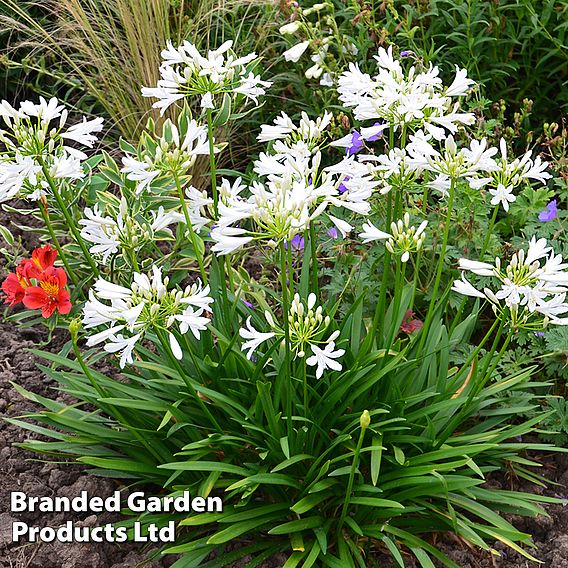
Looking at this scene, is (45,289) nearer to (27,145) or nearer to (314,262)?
(27,145)

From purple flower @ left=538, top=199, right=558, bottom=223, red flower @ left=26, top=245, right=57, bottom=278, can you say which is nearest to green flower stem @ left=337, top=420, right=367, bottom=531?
red flower @ left=26, top=245, right=57, bottom=278

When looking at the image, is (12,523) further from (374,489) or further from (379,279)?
(379,279)

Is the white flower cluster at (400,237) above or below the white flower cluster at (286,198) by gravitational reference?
below

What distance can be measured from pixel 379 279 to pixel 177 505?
1227 millimetres

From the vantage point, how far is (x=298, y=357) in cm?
238

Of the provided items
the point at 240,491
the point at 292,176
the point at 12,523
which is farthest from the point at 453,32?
the point at 12,523

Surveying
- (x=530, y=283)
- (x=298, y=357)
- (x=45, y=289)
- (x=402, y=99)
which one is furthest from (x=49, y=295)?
(x=530, y=283)

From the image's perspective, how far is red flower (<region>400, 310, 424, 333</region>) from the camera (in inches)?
109

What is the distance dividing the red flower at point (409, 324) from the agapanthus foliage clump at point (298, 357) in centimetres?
1

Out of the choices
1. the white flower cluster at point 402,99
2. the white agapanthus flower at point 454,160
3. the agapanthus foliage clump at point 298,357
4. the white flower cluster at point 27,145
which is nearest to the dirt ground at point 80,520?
the agapanthus foliage clump at point 298,357

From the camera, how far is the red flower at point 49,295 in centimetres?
262

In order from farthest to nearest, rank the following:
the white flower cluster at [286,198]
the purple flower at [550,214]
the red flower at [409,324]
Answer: the purple flower at [550,214] → the red flower at [409,324] → the white flower cluster at [286,198]

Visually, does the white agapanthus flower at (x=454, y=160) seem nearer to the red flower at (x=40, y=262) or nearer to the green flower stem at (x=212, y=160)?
the green flower stem at (x=212, y=160)

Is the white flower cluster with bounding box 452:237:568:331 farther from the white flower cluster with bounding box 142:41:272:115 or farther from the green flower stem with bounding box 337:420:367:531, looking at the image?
the white flower cluster with bounding box 142:41:272:115
